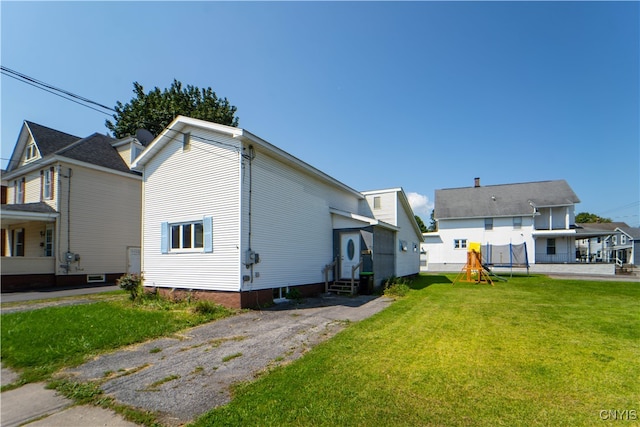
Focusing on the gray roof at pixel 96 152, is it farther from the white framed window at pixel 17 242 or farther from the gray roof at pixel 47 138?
the white framed window at pixel 17 242

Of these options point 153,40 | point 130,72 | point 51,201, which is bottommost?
point 51,201

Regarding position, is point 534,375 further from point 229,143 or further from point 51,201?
point 51,201

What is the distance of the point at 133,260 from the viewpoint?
61.9 feet

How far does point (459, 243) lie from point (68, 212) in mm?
31238

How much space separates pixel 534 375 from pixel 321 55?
11.6m

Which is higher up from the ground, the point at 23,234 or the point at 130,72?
the point at 130,72

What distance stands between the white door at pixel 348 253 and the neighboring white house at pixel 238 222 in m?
0.05

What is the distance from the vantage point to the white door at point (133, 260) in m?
18.6

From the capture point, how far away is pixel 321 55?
38.6 feet

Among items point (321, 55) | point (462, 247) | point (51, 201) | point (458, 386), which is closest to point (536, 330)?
point (458, 386)

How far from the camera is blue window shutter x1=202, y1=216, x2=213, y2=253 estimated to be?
10.5 metres

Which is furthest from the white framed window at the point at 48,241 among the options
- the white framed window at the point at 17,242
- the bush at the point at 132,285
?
the bush at the point at 132,285

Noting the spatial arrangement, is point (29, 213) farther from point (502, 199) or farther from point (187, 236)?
point (502, 199)

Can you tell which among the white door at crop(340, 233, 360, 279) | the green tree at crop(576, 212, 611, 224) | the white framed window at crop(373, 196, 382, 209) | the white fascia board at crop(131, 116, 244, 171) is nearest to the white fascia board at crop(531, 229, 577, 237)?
the white framed window at crop(373, 196, 382, 209)
